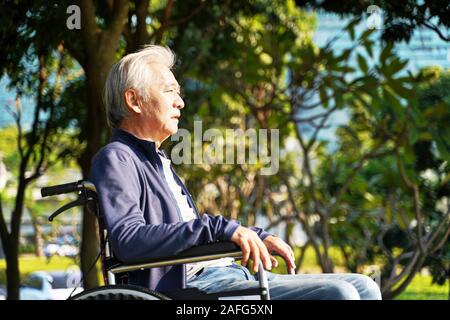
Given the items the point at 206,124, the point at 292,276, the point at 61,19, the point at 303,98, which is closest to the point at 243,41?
the point at 303,98

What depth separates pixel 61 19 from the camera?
3.91 meters

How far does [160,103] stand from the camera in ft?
6.89

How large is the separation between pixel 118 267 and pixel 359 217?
5334 millimetres

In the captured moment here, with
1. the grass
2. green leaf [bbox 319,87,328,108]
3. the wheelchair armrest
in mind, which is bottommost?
the grass

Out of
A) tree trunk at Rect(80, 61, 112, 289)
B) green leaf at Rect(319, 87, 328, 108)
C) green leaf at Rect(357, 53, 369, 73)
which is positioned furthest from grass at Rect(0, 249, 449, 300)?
green leaf at Rect(357, 53, 369, 73)

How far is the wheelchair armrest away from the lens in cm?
180

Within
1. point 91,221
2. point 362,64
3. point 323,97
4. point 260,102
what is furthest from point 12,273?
point 260,102

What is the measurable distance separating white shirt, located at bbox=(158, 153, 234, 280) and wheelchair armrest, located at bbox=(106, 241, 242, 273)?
7.8 inches

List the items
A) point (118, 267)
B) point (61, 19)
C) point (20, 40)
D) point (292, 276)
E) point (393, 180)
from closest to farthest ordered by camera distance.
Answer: point (118, 267) < point (292, 276) < point (61, 19) < point (20, 40) < point (393, 180)

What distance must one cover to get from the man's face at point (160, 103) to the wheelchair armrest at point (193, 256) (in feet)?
1.16

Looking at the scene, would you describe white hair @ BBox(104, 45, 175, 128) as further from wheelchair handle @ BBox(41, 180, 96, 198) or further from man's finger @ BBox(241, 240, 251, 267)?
man's finger @ BBox(241, 240, 251, 267)

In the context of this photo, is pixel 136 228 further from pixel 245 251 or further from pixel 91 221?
pixel 91 221
